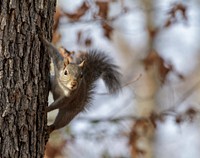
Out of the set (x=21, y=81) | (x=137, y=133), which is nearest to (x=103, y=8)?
(x=137, y=133)

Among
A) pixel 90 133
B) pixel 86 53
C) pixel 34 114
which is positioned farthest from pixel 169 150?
pixel 34 114

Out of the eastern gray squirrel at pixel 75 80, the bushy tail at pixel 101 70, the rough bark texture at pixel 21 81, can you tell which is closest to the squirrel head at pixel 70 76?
the eastern gray squirrel at pixel 75 80

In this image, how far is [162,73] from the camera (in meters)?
5.06

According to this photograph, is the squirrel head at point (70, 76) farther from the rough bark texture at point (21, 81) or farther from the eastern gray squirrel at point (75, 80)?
the rough bark texture at point (21, 81)

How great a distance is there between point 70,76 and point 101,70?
33 centimetres

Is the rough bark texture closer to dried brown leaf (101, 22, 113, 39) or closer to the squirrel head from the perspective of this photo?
the squirrel head

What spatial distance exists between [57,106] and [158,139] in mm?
7539

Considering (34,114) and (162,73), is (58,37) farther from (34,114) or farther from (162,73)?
(34,114)

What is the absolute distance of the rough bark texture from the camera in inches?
95.0

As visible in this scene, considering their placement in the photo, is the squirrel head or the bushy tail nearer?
the squirrel head

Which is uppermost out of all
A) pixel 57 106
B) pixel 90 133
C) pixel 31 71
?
pixel 31 71

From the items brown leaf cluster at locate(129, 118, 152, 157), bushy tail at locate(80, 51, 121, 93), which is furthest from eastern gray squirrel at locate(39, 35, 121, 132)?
brown leaf cluster at locate(129, 118, 152, 157)

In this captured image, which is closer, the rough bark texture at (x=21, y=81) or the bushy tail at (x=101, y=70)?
the rough bark texture at (x=21, y=81)

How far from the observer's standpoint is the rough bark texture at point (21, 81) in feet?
7.92
